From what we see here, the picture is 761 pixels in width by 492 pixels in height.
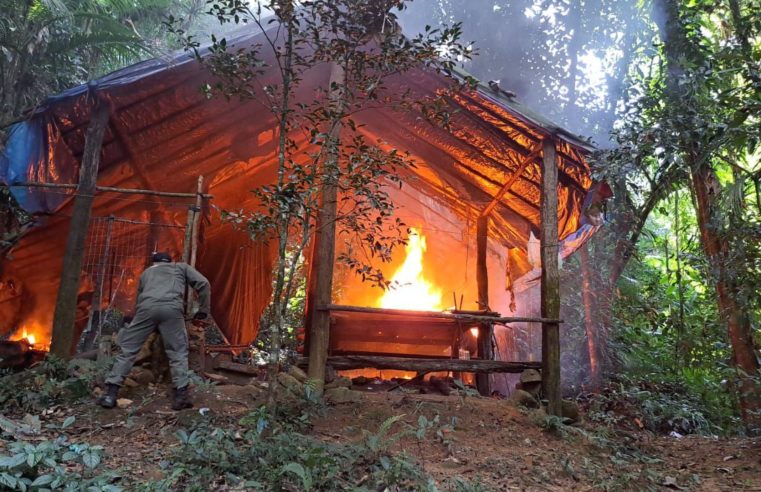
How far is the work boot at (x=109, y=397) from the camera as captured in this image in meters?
5.14

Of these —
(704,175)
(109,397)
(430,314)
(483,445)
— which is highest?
(704,175)

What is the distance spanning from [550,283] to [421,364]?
7.07ft

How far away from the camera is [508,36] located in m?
18.7

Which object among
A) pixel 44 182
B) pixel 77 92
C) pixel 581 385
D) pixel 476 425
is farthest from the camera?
pixel 581 385

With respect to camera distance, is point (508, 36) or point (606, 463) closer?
point (606, 463)

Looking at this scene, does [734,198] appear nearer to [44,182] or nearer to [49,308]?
[44,182]

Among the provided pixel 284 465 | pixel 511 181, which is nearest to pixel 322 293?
pixel 284 465

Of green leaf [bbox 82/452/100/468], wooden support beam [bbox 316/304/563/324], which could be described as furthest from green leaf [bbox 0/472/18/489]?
wooden support beam [bbox 316/304/563/324]

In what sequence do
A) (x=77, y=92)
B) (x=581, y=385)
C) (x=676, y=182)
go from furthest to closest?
(x=581, y=385), (x=676, y=182), (x=77, y=92)

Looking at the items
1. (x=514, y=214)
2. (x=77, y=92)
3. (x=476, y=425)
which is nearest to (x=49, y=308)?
(x=77, y=92)

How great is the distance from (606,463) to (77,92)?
7.63m

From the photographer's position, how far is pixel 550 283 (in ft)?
22.9

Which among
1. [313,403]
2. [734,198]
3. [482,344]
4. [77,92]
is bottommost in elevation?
[313,403]

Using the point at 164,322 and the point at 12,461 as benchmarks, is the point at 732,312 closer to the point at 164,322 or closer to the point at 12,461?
the point at 164,322
